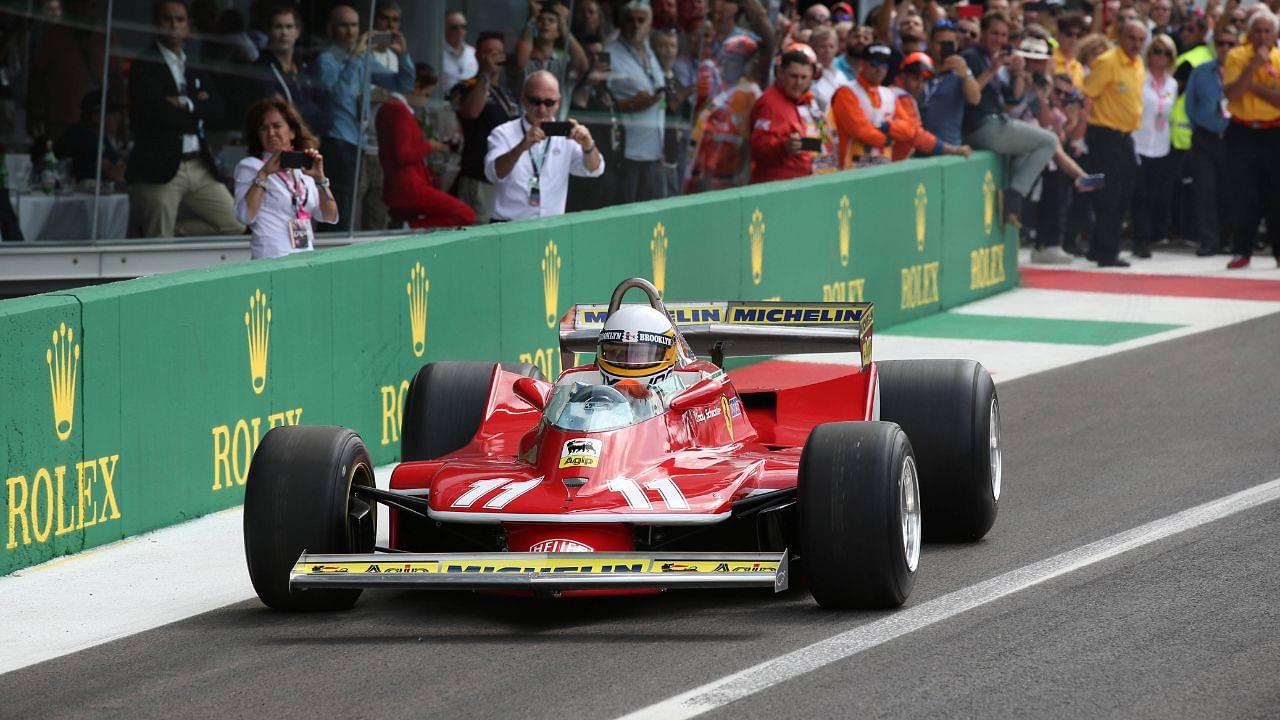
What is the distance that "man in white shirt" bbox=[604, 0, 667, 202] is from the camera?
17875 mm

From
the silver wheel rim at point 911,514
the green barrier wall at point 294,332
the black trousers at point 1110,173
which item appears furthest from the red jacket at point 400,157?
the silver wheel rim at point 911,514

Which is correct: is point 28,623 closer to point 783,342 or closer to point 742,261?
point 783,342

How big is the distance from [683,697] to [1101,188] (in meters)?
14.6

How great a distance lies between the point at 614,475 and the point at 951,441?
1.90 meters

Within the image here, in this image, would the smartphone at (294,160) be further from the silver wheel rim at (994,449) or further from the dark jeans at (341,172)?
the silver wheel rim at (994,449)

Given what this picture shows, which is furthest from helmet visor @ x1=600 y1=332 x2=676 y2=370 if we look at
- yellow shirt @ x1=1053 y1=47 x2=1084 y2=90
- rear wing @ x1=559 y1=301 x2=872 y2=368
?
yellow shirt @ x1=1053 y1=47 x2=1084 y2=90

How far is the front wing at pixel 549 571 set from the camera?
7238mm

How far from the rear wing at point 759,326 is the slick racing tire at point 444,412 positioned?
462 mm

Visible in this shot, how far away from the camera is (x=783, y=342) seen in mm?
9883

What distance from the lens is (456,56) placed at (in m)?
16.3

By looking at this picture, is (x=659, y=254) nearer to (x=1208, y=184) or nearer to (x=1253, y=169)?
(x=1253, y=169)

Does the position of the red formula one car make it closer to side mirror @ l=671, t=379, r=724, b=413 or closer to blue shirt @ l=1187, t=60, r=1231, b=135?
side mirror @ l=671, t=379, r=724, b=413

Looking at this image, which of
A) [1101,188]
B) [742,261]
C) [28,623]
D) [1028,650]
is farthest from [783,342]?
[1101,188]

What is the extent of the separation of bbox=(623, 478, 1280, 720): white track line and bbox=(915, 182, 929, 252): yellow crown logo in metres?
7.33
